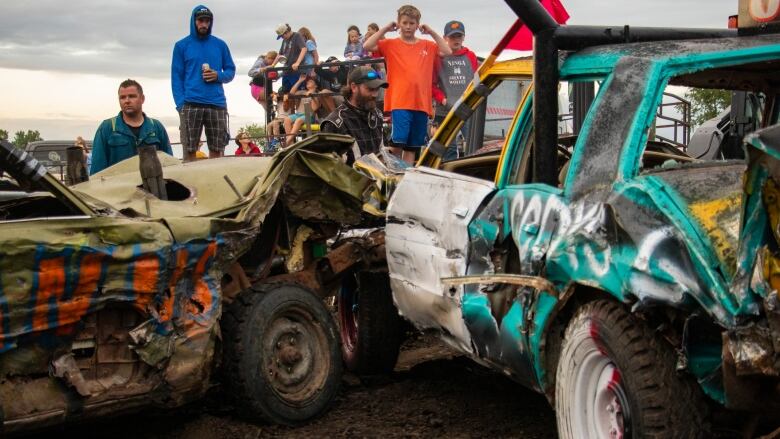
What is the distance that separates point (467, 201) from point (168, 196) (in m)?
1.99

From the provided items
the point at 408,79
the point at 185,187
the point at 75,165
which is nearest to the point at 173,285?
the point at 185,187

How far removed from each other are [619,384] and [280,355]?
253cm

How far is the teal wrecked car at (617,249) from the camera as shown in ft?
10.4

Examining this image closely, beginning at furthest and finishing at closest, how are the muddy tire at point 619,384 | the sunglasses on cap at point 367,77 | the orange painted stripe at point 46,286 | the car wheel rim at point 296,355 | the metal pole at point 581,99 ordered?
the sunglasses on cap at point 367,77 < the metal pole at point 581,99 < the car wheel rim at point 296,355 < the orange painted stripe at point 46,286 < the muddy tire at point 619,384

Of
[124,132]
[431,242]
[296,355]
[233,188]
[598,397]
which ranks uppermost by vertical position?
[124,132]

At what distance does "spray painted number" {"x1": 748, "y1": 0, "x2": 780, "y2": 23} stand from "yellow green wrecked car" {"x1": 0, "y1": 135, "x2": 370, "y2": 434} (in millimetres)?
2464

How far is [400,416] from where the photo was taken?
5773 mm

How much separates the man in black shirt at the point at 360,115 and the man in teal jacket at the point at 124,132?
→ 145 centimetres

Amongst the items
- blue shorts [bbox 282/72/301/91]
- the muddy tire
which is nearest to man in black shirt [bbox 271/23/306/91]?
blue shorts [bbox 282/72/301/91]

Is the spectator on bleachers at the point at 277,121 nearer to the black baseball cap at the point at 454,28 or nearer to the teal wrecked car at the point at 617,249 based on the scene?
the black baseball cap at the point at 454,28

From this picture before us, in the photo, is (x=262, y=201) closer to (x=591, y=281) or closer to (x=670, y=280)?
(x=591, y=281)

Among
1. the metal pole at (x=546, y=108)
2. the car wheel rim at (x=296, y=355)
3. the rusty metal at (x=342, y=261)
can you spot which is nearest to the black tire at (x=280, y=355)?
the car wheel rim at (x=296, y=355)

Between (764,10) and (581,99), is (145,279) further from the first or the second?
(764,10)

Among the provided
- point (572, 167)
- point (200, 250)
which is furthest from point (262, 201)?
point (572, 167)
